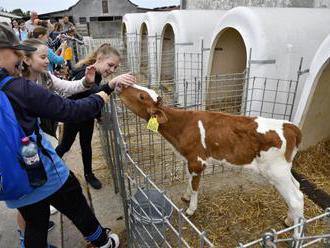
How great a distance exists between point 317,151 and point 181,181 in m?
1.97

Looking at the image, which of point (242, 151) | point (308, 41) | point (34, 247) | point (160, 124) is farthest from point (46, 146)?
point (308, 41)

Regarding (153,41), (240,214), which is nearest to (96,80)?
(240,214)

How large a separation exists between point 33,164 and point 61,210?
2.18 ft

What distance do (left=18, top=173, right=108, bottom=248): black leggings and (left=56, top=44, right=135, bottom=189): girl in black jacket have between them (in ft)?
3.01

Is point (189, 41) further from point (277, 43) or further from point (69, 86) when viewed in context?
point (69, 86)

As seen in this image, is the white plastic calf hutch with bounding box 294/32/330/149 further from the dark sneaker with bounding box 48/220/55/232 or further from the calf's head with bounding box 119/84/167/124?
the dark sneaker with bounding box 48/220/55/232

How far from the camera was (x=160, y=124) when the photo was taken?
3.25 metres

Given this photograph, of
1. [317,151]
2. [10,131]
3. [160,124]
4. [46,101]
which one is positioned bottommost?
[317,151]

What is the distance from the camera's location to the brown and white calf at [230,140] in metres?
2.92

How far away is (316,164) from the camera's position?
4301 mm

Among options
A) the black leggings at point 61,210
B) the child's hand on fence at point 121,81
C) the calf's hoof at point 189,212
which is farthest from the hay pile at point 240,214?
the child's hand on fence at point 121,81

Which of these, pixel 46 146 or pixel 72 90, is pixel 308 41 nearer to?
pixel 72 90

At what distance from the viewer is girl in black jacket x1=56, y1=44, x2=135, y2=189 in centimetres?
322

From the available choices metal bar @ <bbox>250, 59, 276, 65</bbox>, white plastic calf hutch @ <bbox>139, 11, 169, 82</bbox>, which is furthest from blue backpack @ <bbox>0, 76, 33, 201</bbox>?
white plastic calf hutch @ <bbox>139, 11, 169, 82</bbox>
